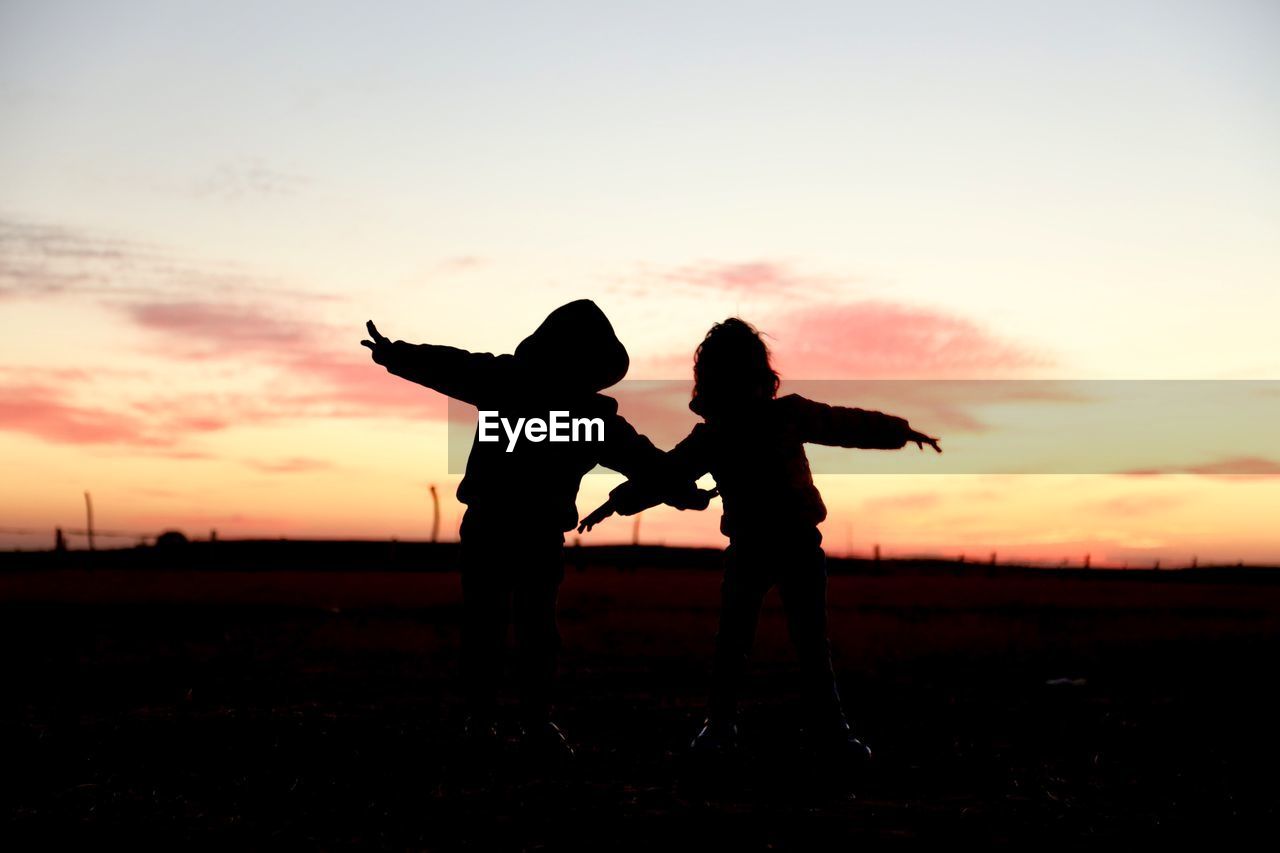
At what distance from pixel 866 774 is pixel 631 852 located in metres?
1.98

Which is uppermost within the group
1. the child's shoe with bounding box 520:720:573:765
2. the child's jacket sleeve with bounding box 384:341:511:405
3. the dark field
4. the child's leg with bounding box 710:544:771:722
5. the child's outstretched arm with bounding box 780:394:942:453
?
the child's jacket sleeve with bounding box 384:341:511:405

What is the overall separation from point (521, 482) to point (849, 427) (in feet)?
5.66

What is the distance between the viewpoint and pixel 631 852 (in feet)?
12.8

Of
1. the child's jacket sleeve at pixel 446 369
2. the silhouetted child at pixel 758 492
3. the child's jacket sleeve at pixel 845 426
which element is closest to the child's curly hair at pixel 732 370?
the silhouetted child at pixel 758 492

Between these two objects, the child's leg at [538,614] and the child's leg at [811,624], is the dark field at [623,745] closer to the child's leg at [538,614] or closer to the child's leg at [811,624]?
the child's leg at [811,624]

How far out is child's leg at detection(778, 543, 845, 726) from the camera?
6086 mm

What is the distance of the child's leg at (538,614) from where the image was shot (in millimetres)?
6059

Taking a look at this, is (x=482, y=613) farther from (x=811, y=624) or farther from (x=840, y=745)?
(x=840, y=745)

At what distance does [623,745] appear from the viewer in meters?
6.48

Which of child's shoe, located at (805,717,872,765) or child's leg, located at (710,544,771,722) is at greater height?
child's leg, located at (710,544,771,722)

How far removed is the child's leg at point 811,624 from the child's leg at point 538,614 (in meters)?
1.20

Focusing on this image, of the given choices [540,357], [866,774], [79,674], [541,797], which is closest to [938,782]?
[866,774]

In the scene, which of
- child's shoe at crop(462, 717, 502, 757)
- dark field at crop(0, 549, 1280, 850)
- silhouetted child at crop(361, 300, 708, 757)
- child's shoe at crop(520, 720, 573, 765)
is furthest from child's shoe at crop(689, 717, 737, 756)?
child's shoe at crop(462, 717, 502, 757)

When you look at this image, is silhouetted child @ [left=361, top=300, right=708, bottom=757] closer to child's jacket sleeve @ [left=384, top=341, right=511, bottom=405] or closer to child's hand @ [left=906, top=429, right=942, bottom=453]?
child's jacket sleeve @ [left=384, top=341, right=511, bottom=405]
